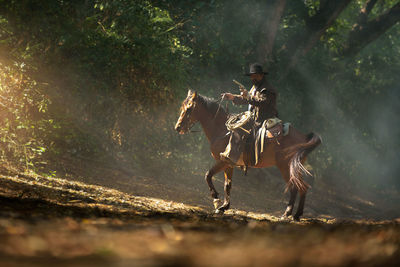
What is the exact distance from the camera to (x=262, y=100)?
27.9 feet

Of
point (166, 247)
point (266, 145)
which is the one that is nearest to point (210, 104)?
point (266, 145)

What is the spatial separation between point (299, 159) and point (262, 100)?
1.52 meters

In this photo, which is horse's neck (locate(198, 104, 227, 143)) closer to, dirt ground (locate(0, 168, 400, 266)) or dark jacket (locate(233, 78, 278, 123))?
dark jacket (locate(233, 78, 278, 123))

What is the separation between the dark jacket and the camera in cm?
853

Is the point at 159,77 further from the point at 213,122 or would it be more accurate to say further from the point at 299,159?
the point at 299,159

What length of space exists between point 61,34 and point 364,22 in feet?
44.1

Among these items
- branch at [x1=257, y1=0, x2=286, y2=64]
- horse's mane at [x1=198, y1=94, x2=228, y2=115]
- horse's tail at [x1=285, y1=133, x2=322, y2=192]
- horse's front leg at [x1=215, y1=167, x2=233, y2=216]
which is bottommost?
horse's front leg at [x1=215, y1=167, x2=233, y2=216]

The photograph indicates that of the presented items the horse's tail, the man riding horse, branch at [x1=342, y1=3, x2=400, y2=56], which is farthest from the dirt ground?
branch at [x1=342, y1=3, x2=400, y2=56]

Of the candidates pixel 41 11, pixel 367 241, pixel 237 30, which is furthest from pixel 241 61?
pixel 367 241

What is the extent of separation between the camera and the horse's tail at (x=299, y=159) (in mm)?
8477

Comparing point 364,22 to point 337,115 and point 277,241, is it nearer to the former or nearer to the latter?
point 337,115

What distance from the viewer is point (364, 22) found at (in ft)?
56.8

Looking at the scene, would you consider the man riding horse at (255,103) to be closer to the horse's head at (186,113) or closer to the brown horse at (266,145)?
the brown horse at (266,145)

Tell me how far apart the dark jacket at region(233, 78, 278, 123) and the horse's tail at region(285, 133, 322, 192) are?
939 millimetres
